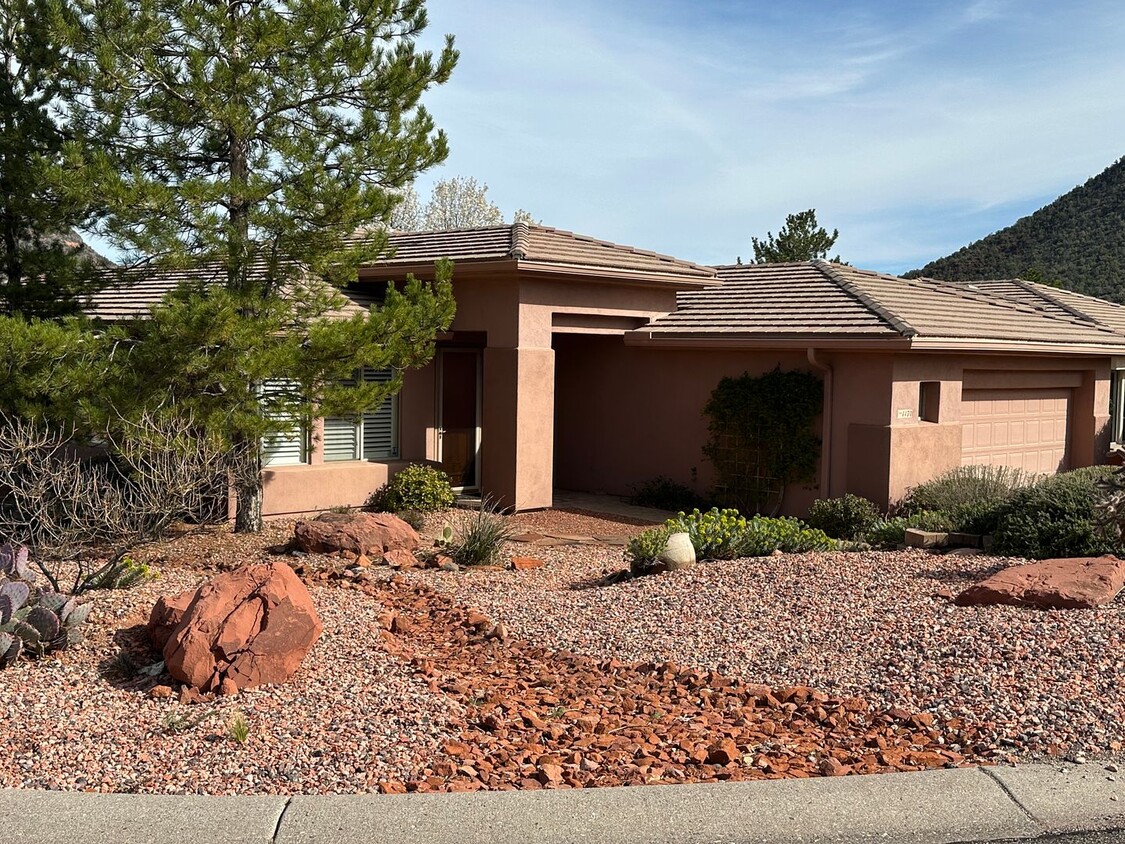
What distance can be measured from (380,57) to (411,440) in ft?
20.3

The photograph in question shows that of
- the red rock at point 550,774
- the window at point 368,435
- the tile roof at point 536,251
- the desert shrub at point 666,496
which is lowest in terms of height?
the desert shrub at point 666,496

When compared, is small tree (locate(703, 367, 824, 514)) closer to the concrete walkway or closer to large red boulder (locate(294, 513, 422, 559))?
large red boulder (locate(294, 513, 422, 559))

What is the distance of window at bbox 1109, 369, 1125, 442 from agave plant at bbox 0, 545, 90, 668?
18752 millimetres

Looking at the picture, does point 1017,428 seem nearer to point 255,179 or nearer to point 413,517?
point 413,517

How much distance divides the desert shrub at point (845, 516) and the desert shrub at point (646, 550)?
12.6 ft

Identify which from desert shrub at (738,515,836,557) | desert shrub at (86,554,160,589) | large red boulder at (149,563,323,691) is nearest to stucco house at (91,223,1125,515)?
desert shrub at (738,515,836,557)

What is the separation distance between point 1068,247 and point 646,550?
4168cm

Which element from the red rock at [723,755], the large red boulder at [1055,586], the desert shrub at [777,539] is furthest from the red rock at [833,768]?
the desert shrub at [777,539]

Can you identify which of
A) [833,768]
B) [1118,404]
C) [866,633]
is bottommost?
[833,768]

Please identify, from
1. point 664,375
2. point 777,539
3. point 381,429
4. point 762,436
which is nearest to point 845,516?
point 762,436

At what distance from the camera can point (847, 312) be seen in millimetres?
15641

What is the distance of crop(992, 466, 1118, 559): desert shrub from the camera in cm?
991

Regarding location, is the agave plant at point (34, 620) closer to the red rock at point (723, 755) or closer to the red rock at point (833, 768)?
the red rock at point (723, 755)

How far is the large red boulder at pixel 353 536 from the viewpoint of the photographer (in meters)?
11.1
